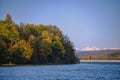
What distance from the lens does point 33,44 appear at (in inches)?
5423

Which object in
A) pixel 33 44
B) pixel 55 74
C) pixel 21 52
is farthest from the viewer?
pixel 33 44

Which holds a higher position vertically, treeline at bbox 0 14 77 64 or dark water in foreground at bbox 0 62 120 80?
treeline at bbox 0 14 77 64

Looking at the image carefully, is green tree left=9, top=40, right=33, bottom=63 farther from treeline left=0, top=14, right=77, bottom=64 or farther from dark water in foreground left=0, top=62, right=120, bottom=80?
dark water in foreground left=0, top=62, right=120, bottom=80

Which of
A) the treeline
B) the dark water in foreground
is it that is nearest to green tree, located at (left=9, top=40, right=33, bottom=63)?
the treeline

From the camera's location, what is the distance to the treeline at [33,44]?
122000 mm

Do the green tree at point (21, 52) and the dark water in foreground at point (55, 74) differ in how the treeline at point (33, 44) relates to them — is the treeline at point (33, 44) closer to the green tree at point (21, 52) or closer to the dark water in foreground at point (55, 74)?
the green tree at point (21, 52)

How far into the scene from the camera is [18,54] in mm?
122688

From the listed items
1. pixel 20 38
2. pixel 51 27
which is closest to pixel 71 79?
pixel 20 38

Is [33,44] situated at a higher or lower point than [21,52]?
higher

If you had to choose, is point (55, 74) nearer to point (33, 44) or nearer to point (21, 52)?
point (21, 52)

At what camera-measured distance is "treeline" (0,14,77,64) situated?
12200cm

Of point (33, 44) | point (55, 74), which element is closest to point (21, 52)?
point (33, 44)

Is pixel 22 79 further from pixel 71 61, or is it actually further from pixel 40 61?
pixel 71 61

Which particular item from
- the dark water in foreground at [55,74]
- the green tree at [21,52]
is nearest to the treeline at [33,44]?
the green tree at [21,52]
